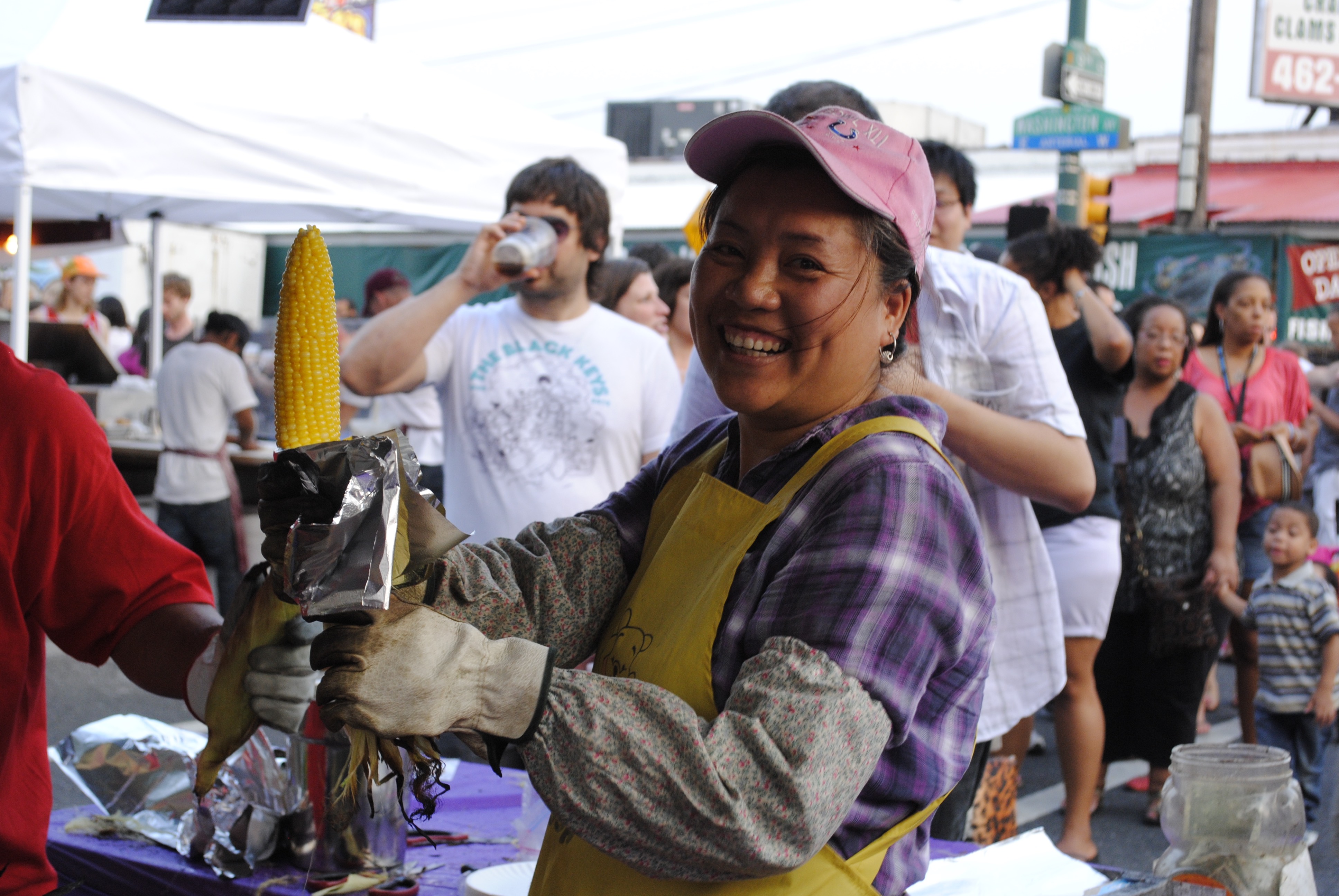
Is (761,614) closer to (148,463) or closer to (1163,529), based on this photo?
(1163,529)

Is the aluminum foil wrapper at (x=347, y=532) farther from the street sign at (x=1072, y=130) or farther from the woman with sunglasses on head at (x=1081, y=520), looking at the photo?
the street sign at (x=1072, y=130)

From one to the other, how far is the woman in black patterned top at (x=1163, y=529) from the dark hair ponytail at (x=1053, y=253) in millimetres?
956

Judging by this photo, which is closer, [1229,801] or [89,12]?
[1229,801]

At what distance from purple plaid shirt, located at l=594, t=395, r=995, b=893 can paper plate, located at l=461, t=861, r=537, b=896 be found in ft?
2.42

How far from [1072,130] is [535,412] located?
7342 mm

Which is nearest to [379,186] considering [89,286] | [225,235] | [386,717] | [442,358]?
[442,358]

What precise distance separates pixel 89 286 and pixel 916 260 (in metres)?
11.2

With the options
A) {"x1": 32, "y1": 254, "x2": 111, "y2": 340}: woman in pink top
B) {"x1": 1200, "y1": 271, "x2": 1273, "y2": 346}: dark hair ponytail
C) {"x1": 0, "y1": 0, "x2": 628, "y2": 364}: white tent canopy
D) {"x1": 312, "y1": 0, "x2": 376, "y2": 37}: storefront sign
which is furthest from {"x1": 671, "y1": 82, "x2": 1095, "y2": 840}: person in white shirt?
{"x1": 32, "y1": 254, "x2": 111, "y2": 340}: woman in pink top

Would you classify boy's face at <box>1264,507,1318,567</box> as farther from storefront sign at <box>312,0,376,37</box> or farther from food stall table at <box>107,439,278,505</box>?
storefront sign at <box>312,0,376,37</box>

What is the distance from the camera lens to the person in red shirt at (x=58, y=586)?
175 centimetres

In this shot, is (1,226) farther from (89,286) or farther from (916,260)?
(916,260)

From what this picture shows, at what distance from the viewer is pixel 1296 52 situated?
15602mm

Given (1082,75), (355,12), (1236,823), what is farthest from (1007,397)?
(1082,75)

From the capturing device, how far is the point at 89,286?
11.1 m
